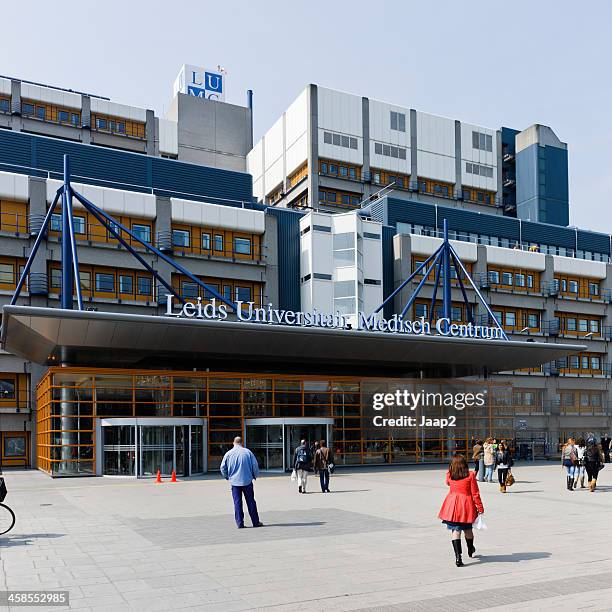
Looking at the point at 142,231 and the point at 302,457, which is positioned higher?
the point at 142,231

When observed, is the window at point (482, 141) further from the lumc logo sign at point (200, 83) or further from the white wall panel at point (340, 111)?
the lumc logo sign at point (200, 83)

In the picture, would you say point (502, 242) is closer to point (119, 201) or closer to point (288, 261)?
point (288, 261)

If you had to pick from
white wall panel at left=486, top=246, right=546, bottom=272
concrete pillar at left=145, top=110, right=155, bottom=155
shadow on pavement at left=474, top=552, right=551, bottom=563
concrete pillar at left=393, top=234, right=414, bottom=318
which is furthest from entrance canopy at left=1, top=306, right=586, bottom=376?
concrete pillar at left=145, top=110, right=155, bottom=155

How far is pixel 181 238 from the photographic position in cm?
5316

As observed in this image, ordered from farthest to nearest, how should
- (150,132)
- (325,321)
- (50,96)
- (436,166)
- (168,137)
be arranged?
(436,166) → (168,137) → (150,132) → (50,96) → (325,321)

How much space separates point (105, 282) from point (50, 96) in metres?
33.1

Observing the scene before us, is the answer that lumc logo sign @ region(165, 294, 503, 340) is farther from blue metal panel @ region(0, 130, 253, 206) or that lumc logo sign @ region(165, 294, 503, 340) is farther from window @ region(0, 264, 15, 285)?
blue metal panel @ region(0, 130, 253, 206)

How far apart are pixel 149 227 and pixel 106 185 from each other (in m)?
5.26

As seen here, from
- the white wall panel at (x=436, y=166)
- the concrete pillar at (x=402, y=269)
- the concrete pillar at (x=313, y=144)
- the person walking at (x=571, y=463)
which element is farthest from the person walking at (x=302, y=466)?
the white wall panel at (x=436, y=166)

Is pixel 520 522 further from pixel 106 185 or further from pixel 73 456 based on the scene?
pixel 106 185

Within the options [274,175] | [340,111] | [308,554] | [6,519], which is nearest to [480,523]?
[308,554]

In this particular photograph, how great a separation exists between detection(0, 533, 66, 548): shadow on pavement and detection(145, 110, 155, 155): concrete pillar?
218 ft

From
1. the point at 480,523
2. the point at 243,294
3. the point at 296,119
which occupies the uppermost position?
the point at 296,119

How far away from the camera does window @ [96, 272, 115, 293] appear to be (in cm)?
5022
